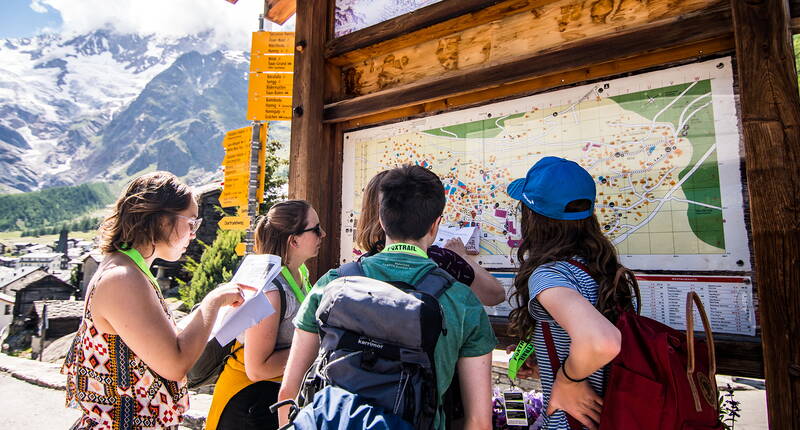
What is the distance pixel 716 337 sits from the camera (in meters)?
2.00

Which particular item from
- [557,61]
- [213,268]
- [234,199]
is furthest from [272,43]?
[213,268]

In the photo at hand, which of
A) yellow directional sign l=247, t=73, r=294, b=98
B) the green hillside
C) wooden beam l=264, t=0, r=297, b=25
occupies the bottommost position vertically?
yellow directional sign l=247, t=73, r=294, b=98

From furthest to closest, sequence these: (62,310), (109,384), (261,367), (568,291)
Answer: (62,310)
(261,367)
(109,384)
(568,291)

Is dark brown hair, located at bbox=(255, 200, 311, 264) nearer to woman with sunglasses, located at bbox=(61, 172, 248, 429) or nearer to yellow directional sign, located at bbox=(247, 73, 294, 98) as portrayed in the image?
woman with sunglasses, located at bbox=(61, 172, 248, 429)

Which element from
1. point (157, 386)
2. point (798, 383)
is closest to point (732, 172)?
point (798, 383)

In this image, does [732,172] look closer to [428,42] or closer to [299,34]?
[428,42]

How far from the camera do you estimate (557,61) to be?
2.50 m

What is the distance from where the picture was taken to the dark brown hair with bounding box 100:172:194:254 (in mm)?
2057

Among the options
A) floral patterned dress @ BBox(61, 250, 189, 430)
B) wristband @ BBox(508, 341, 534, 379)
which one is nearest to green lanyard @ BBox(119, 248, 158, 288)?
floral patterned dress @ BBox(61, 250, 189, 430)

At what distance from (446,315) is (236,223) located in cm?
415

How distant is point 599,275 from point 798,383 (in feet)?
2.83

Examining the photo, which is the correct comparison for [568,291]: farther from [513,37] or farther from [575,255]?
[513,37]

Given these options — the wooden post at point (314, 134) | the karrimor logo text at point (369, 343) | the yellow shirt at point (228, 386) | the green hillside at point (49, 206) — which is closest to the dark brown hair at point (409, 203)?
the karrimor logo text at point (369, 343)

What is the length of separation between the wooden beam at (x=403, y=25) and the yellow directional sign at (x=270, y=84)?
1.11 m
